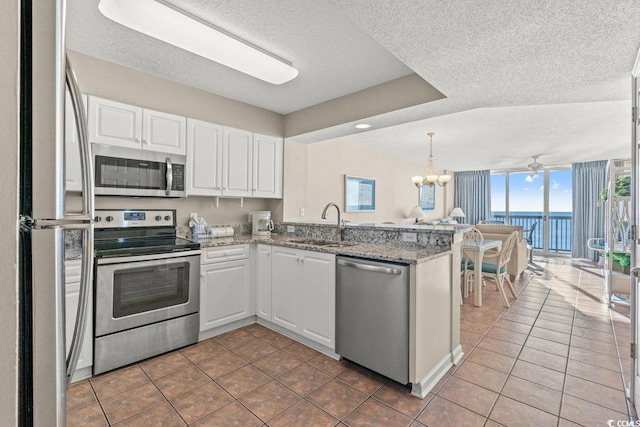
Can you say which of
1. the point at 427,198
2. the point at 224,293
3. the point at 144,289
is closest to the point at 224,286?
the point at 224,293

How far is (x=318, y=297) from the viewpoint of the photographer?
8.44 ft

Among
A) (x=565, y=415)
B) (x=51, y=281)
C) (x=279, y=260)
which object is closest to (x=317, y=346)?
(x=279, y=260)

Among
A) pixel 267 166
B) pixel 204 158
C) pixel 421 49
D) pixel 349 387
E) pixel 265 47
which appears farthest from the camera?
pixel 267 166

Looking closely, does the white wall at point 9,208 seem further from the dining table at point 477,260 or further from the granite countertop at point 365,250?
the dining table at point 477,260

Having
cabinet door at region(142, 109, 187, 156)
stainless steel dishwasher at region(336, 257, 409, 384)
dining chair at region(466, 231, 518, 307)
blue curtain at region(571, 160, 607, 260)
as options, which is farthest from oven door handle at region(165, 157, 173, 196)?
blue curtain at region(571, 160, 607, 260)

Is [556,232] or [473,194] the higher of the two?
[473,194]

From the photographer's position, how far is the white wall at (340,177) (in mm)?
3984

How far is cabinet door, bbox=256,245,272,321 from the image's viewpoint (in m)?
3.04

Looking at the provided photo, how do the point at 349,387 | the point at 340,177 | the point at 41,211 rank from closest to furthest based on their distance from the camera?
the point at 41,211 < the point at 349,387 < the point at 340,177

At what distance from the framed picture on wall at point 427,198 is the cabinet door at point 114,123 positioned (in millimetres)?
6743

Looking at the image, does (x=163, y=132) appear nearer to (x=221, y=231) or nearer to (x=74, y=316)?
(x=221, y=231)

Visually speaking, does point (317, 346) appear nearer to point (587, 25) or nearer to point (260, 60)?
point (260, 60)

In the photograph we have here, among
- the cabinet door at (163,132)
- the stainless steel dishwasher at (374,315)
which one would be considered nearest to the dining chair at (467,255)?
the stainless steel dishwasher at (374,315)

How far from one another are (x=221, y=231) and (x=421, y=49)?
2555 millimetres
